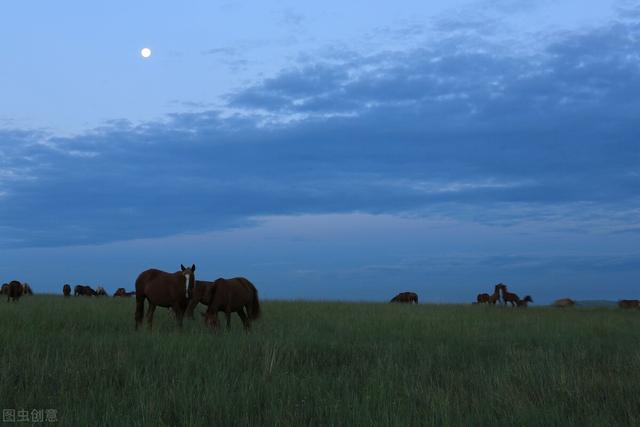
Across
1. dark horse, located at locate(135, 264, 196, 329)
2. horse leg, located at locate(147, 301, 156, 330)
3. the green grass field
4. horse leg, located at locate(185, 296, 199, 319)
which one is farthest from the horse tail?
horse leg, located at locate(147, 301, 156, 330)

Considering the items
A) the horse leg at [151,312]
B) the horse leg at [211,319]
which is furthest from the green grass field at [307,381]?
the horse leg at [151,312]

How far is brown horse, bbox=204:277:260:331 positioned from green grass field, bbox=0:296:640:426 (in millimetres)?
1853

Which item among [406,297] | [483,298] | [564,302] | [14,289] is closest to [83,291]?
[14,289]

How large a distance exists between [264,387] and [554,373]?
4680 mm

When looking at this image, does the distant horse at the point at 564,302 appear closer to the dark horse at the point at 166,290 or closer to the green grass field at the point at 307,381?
the green grass field at the point at 307,381

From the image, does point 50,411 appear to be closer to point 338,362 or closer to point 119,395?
point 119,395

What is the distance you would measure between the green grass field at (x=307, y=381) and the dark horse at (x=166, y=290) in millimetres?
2393

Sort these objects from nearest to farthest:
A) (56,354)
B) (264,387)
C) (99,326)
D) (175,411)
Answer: (175,411) → (264,387) → (56,354) → (99,326)

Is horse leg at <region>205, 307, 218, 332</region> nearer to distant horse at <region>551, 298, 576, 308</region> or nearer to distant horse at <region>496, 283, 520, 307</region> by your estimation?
distant horse at <region>496, 283, 520, 307</region>

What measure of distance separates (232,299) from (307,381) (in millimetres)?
7947

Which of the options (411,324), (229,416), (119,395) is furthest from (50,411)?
(411,324)

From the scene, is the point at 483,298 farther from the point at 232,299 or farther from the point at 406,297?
the point at 232,299

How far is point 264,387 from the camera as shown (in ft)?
25.4

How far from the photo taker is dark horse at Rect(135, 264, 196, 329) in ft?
51.6
